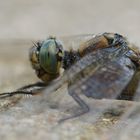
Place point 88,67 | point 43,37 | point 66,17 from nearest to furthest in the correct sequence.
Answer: point 88,67, point 43,37, point 66,17

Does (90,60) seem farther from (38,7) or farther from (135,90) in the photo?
(38,7)

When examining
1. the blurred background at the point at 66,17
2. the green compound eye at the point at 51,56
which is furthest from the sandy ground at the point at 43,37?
the green compound eye at the point at 51,56

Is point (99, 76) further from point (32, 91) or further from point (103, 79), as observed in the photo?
point (32, 91)

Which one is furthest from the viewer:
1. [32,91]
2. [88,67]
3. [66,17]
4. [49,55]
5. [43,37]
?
[66,17]

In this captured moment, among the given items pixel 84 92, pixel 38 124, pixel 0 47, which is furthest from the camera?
pixel 0 47

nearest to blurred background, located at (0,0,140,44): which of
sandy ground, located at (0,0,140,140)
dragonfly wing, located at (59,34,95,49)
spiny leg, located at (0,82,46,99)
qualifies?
sandy ground, located at (0,0,140,140)

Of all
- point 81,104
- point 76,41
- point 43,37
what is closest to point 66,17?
point 43,37

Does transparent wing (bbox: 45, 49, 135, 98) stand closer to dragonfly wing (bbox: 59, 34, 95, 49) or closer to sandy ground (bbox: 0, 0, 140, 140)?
sandy ground (bbox: 0, 0, 140, 140)

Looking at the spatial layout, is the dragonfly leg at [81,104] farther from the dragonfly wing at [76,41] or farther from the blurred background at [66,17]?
the blurred background at [66,17]

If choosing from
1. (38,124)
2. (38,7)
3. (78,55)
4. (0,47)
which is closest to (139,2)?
(38,7)
